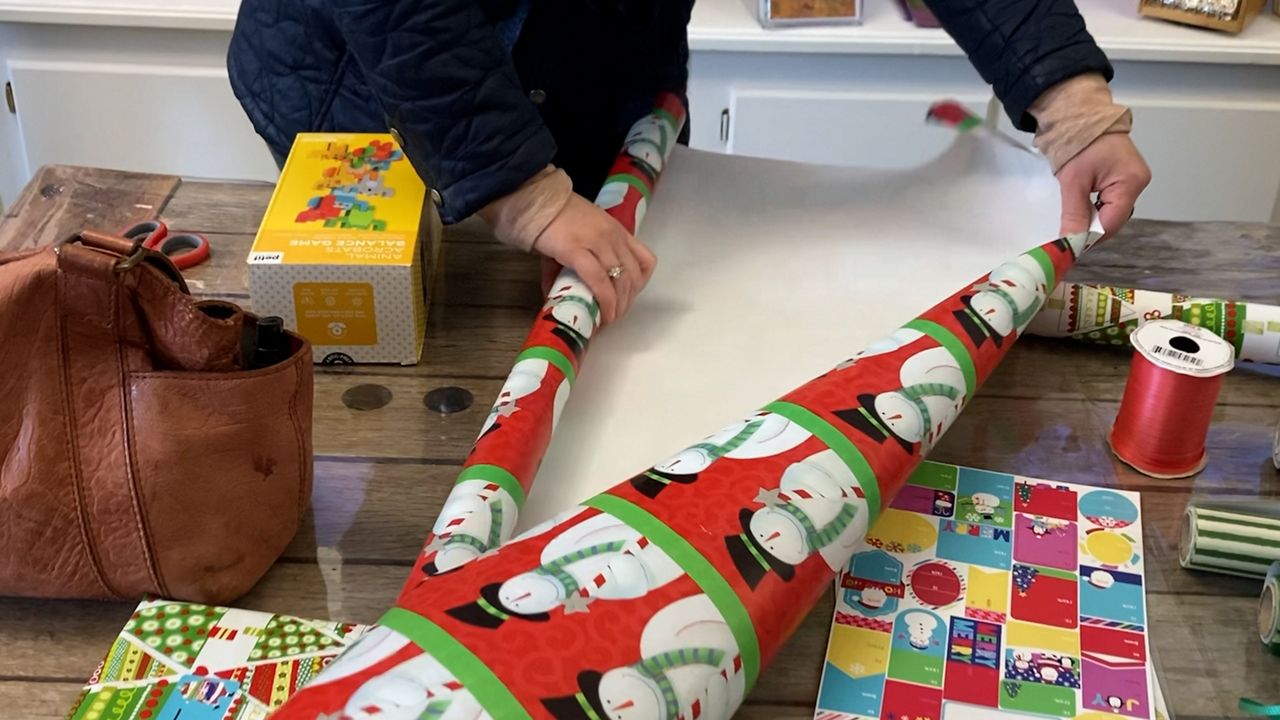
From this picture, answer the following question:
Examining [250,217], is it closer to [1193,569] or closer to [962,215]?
[962,215]

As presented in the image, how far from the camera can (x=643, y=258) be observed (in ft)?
3.37

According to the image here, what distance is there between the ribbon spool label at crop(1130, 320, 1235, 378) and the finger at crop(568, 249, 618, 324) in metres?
0.43

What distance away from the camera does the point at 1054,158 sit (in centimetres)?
116

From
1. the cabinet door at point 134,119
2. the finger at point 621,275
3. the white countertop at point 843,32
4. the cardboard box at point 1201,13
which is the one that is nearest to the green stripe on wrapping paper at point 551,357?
the finger at point 621,275

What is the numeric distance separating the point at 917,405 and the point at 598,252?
1.03 feet

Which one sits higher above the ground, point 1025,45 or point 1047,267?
point 1025,45

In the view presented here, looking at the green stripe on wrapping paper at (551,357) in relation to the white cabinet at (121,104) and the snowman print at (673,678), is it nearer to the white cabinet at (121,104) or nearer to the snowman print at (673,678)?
the snowman print at (673,678)

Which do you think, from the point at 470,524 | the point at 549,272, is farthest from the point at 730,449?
the point at 549,272

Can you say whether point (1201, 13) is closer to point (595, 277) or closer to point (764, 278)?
point (764, 278)

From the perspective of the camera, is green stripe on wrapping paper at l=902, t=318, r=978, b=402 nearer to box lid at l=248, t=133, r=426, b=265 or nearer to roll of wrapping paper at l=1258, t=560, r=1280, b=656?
roll of wrapping paper at l=1258, t=560, r=1280, b=656

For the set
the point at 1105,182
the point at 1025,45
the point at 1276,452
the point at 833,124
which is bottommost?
the point at 833,124

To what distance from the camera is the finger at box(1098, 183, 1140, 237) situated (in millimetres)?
1126

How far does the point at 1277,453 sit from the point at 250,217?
1.04 m

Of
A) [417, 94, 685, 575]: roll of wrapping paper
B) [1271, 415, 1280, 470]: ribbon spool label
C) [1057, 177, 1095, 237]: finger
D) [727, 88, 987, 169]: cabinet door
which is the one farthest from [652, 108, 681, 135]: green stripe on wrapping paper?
[727, 88, 987, 169]: cabinet door
